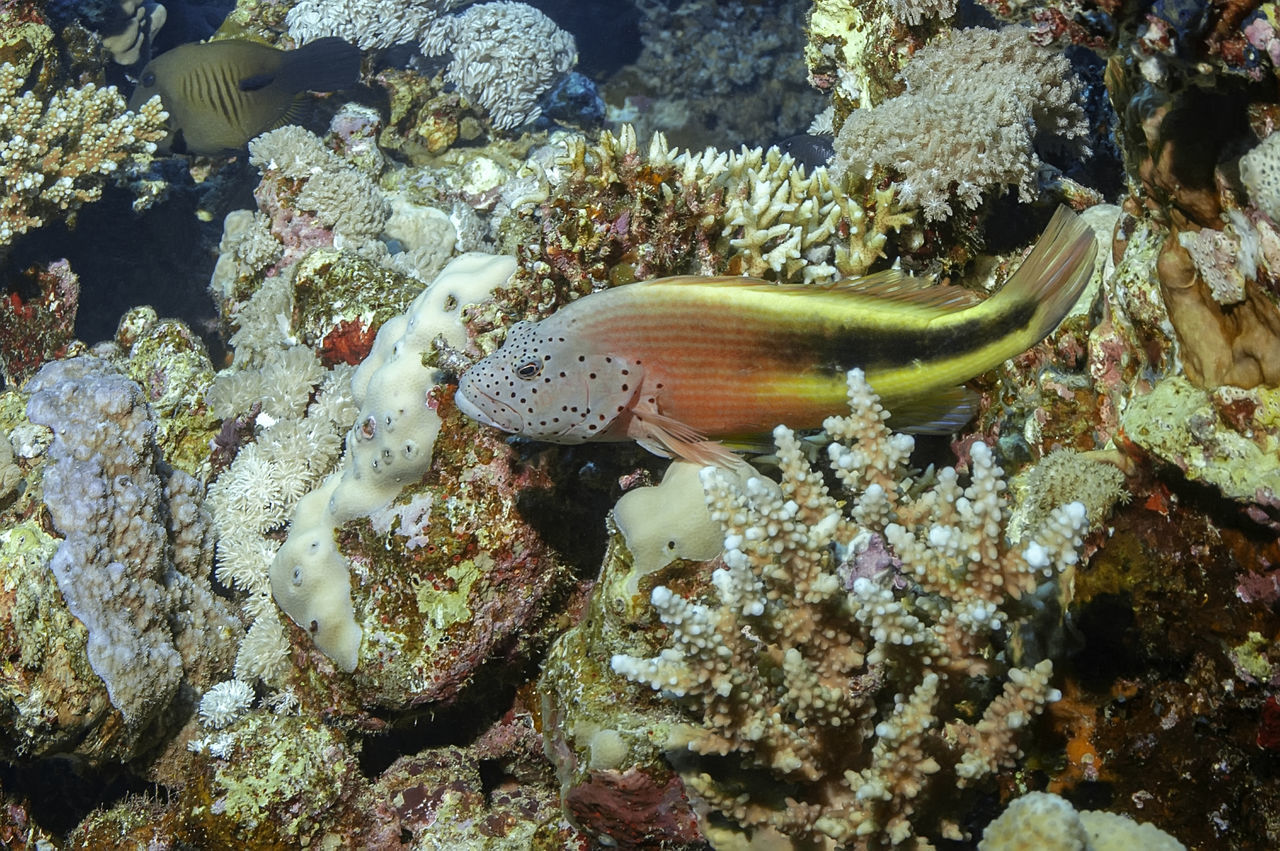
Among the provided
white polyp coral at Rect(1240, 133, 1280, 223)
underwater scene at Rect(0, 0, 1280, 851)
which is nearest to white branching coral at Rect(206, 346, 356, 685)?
underwater scene at Rect(0, 0, 1280, 851)

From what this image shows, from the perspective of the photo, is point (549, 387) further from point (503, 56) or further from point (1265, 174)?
point (503, 56)

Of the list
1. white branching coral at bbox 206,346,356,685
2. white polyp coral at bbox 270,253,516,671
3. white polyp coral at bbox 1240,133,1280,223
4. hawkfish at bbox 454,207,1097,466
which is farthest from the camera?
white branching coral at bbox 206,346,356,685

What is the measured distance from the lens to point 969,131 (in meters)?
3.63

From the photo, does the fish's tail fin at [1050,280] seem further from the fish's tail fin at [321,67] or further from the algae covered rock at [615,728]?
the fish's tail fin at [321,67]

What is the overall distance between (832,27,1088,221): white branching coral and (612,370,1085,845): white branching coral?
1565mm

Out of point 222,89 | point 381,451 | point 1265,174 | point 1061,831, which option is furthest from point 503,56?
point 1061,831

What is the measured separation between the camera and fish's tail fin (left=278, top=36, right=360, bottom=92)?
344 inches

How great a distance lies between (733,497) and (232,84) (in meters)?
8.61

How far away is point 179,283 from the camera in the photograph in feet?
31.7

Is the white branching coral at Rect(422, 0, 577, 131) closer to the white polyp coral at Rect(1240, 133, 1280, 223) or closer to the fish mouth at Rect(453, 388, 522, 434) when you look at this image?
the fish mouth at Rect(453, 388, 522, 434)

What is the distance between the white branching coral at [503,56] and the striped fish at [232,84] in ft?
5.08

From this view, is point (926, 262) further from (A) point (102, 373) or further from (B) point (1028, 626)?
(A) point (102, 373)

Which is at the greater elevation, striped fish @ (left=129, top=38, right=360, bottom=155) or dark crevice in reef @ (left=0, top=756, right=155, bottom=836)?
striped fish @ (left=129, top=38, right=360, bottom=155)

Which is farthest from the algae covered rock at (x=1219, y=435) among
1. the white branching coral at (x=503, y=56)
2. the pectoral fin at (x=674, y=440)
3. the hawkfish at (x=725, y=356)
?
the white branching coral at (x=503, y=56)
